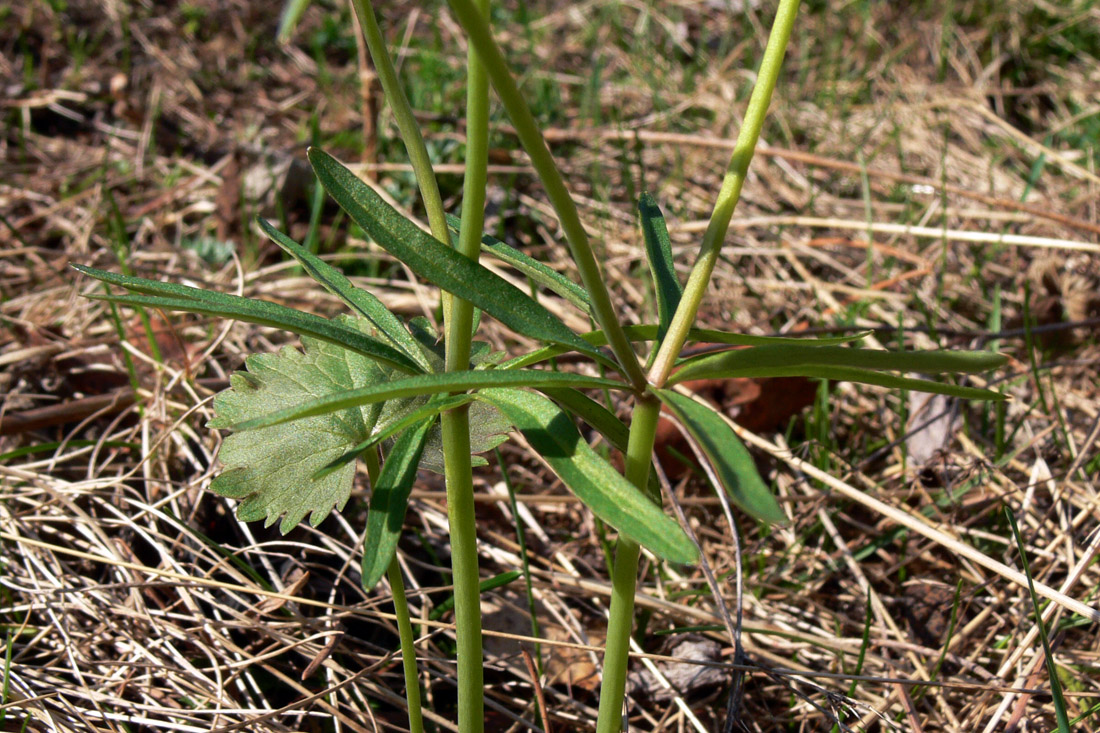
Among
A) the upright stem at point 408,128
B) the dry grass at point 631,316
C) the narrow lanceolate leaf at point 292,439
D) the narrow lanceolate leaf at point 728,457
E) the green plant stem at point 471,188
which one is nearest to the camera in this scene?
the narrow lanceolate leaf at point 728,457

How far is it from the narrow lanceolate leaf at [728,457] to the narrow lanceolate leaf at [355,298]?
0.95ft

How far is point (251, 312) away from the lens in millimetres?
740

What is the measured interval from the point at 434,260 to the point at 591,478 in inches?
9.0

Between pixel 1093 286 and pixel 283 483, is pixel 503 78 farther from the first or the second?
pixel 1093 286

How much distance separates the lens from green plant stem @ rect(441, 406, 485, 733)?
815 millimetres

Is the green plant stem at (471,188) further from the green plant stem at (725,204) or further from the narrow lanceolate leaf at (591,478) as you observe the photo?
the green plant stem at (725,204)

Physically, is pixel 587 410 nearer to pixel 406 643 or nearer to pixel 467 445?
pixel 467 445

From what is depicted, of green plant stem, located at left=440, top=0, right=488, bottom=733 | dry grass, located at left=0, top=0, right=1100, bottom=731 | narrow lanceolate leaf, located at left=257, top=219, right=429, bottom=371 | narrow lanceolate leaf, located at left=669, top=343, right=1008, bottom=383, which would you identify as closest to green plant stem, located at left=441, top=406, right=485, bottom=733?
green plant stem, located at left=440, top=0, right=488, bottom=733

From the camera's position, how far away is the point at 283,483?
97 centimetres

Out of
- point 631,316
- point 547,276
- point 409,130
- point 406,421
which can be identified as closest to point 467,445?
point 406,421

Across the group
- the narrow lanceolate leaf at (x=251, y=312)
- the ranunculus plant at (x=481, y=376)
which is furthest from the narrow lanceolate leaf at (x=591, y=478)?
the narrow lanceolate leaf at (x=251, y=312)

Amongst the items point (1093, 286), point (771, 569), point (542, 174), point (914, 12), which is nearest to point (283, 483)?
A: point (542, 174)

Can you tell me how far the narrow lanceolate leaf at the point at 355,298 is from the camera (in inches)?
35.3

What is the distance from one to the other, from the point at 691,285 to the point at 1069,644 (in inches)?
44.4
